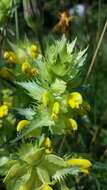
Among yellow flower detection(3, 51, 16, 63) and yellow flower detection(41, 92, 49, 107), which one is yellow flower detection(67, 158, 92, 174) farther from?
yellow flower detection(3, 51, 16, 63)

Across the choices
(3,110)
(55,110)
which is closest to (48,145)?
(55,110)

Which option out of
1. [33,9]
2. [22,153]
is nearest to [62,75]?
[22,153]

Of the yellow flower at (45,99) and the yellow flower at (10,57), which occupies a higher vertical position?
the yellow flower at (10,57)

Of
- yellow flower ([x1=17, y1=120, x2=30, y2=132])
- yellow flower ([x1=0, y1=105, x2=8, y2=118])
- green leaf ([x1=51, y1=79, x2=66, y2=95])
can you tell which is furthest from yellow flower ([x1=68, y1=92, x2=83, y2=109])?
yellow flower ([x1=0, y1=105, x2=8, y2=118])

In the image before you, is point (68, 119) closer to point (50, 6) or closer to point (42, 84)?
point (42, 84)

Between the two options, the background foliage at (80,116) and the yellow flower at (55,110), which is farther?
the background foliage at (80,116)

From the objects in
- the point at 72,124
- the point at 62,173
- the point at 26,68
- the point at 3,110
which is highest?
the point at 26,68

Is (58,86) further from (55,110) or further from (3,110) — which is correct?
(3,110)

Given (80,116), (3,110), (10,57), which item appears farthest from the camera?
(10,57)

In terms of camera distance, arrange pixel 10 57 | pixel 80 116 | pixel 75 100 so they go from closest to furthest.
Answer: pixel 75 100 → pixel 80 116 → pixel 10 57

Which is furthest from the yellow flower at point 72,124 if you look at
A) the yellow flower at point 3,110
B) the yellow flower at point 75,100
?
the yellow flower at point 3,110

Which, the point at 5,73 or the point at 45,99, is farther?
the point at 5,73

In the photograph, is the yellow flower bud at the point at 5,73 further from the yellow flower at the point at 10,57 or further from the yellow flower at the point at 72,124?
the yellow flower at the point at 72,124
